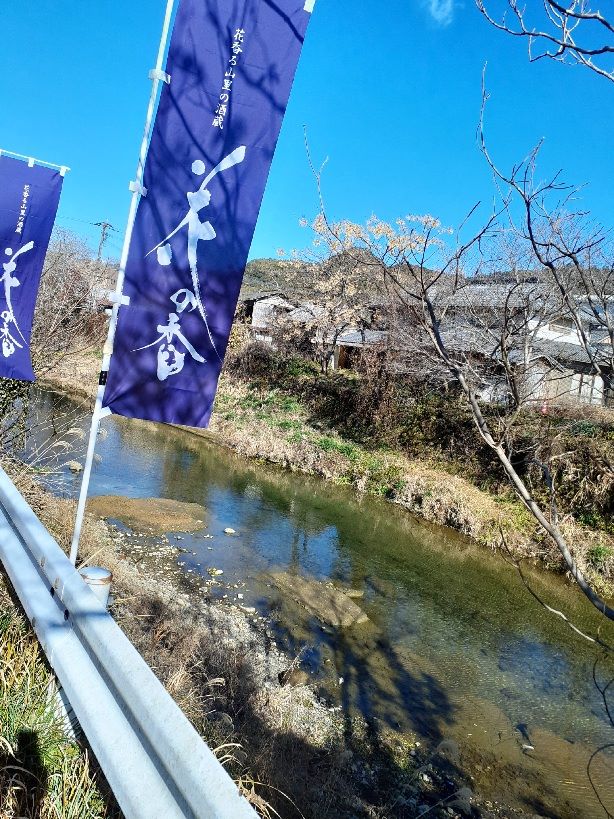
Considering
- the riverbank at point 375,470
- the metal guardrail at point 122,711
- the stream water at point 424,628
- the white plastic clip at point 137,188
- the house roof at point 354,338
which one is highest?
the house roof at point 354,338

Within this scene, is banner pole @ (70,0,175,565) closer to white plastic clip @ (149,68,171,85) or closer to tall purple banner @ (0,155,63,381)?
white plastic clip @ (149,68,171,85)

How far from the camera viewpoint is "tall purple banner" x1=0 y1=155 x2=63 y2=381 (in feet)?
18.2

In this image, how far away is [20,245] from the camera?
18.5 feet

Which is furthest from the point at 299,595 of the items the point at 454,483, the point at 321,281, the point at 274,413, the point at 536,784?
the point at 321,281

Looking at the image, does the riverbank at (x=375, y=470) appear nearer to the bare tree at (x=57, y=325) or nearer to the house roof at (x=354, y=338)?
the bare tree at (x=57, y=325)

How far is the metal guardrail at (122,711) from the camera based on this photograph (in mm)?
1322

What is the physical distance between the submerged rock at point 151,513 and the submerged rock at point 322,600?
226cm

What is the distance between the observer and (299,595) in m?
8.00

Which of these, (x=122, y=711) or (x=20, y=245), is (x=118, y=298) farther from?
(x=20, y=245)

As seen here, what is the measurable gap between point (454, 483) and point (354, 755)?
1054 cm

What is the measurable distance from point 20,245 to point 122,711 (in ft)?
17.6

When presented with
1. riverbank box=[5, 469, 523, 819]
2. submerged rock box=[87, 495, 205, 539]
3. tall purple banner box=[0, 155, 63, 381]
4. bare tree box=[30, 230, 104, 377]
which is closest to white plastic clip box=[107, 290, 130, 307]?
riverbank box=[5, 469, 523, 819]

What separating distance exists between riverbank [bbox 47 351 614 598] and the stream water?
0.70 metres

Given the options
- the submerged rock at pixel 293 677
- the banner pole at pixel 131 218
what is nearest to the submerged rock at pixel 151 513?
the submerged rock at pixel 293 677
